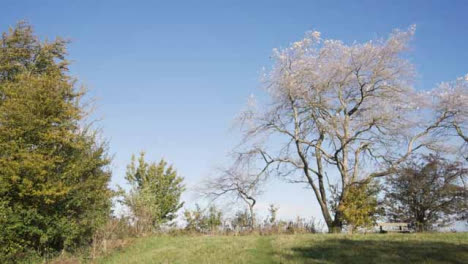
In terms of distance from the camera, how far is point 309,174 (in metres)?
25.6

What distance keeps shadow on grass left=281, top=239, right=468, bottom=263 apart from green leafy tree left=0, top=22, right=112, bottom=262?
10.2 m

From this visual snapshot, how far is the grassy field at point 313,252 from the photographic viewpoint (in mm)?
10062

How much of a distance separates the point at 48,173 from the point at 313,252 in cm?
1095

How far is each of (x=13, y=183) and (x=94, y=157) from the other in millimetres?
4433

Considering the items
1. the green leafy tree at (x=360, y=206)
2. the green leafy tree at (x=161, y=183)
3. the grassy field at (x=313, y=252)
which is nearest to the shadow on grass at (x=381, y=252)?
the grassy field at (x=313, y=252)

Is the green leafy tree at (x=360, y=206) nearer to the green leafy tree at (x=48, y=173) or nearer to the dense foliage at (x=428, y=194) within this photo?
the dense foliage at (x=428, y=194)

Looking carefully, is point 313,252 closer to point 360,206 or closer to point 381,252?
point 381,252

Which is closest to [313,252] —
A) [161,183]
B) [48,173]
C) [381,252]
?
[381,252]

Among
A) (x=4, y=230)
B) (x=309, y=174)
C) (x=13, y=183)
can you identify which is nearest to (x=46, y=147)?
(x=13, y=183)

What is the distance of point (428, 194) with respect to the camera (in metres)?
22.3

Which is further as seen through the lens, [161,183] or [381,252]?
[161,183]

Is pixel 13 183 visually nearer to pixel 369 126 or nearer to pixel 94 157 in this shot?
pixel 94 157

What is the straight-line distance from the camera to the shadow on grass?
9773 millimetres

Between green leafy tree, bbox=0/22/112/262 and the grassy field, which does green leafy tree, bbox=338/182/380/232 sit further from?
green leafy tree, bbox=0/22/112/262
